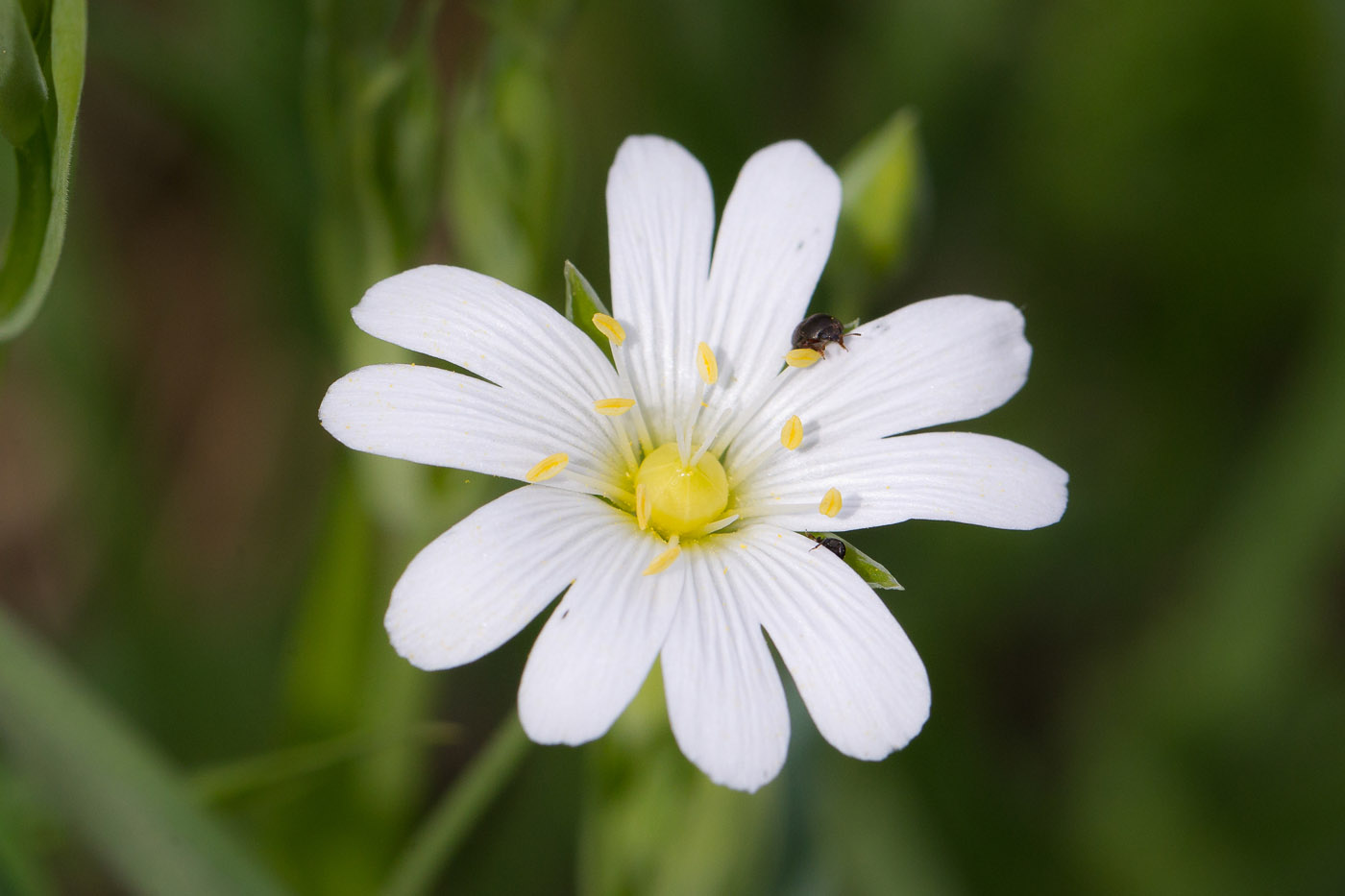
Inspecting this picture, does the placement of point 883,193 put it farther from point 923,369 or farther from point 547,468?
point 547,468

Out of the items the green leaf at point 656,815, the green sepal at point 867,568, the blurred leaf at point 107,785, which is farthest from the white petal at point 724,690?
the blurred leaf at point 107,785

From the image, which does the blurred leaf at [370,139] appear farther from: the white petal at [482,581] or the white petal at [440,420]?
the white petal at [482,581]

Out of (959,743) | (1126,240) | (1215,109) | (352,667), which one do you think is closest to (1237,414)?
(1126,240)

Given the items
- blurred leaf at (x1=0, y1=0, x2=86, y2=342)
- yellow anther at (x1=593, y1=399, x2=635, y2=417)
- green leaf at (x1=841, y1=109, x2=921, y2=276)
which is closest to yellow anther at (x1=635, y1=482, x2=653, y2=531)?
yellow anther at (x1=593, y1=399, x2=635, y2=417)

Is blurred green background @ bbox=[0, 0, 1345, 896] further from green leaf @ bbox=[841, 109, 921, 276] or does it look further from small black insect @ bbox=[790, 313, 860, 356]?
small black insect @ bbox=[790, 313, 860, 356]

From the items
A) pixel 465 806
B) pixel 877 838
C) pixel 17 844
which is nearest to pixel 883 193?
pixel 465 806

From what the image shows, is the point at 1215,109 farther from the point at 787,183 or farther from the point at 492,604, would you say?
the point at 492,604
